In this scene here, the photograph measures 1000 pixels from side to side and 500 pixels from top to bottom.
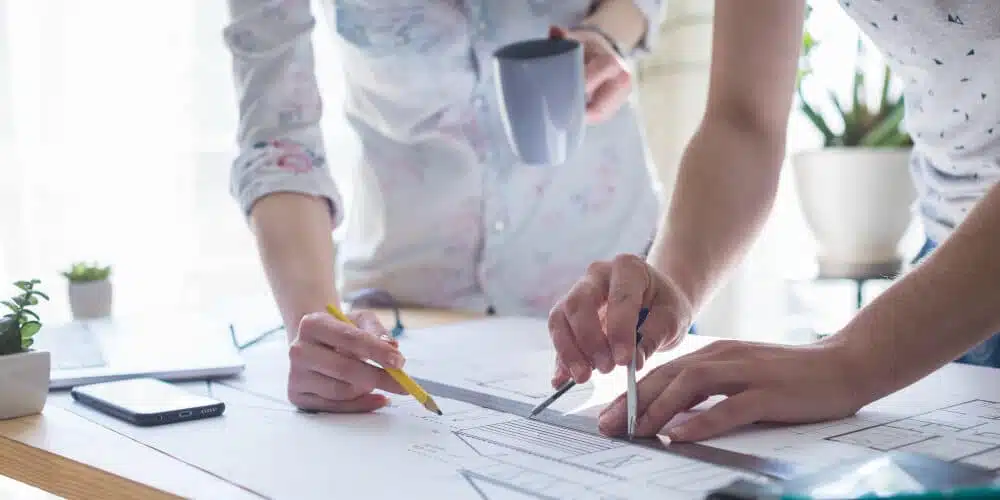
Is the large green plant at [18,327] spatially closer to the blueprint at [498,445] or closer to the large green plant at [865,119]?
the blueprint at [498,445]

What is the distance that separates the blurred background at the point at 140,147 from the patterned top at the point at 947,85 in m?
1.20

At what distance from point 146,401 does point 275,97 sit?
442 mm

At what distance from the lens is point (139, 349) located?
1.24m

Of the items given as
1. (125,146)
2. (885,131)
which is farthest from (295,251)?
(885,131)

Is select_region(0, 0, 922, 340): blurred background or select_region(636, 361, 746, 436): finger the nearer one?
select_region(636, 361, 746, 436): finger

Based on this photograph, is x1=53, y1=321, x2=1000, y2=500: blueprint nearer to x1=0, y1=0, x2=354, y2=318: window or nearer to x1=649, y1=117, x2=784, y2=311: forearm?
x1=649, y1=117, x2=784, y2=311: forearm

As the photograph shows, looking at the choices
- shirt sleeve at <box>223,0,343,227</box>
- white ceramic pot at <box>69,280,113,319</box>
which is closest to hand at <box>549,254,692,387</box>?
shirt sleeve at <box>223,0,343,227</box>

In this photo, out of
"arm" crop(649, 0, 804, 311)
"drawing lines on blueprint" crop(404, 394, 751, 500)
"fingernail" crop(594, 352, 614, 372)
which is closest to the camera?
"drawing lines on blueprint" crop(404, 394, 751, 500)

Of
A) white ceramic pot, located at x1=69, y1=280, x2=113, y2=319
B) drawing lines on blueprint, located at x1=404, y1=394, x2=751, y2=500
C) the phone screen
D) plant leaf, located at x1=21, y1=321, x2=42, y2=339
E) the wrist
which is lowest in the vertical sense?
white ceramic pot, located at x1=69, y1=280, x2=113, y2=319

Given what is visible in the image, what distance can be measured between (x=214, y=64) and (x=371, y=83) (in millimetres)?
1125

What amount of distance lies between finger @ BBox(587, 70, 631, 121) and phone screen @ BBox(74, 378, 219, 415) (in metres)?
0.66

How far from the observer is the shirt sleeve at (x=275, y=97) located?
4.11 feet

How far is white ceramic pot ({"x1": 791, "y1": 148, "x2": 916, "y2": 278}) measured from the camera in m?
2.39

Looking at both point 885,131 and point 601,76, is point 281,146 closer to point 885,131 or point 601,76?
point 601,76
